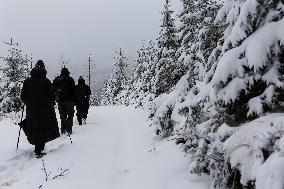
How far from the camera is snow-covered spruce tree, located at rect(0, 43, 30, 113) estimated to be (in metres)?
33.2

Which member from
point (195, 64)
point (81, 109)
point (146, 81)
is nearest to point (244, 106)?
point (195, 64)

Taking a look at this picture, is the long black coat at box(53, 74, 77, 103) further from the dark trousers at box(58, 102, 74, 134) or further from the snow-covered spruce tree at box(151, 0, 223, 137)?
the snow-covered spruce tree at box(151, 0, 223, 137)

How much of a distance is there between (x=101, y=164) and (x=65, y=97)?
16.3ft

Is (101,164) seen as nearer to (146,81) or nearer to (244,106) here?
(244,106)

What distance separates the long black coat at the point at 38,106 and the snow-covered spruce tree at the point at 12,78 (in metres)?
22.8

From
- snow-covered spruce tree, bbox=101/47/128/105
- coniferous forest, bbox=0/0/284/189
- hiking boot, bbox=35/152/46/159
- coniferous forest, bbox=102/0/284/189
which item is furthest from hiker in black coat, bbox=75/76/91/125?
snow-covered spruce tree, bbox=101/47/128/105

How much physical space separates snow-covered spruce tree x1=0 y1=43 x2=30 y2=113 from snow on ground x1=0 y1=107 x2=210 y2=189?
19597mm

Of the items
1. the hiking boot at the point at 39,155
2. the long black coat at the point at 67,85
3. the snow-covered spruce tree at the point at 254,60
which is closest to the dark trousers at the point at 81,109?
the long black coat at the point at 67,85

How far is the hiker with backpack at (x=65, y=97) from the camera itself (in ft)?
47.4

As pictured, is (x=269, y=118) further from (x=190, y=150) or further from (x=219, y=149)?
(x=190, y=150)

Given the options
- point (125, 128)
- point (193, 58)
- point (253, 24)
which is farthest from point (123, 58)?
point (253, 24)

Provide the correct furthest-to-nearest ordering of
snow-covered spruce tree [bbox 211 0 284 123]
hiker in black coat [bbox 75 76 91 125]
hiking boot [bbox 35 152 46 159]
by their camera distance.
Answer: hiker in black coat [bbox 75 76 91 125] → hiking boot [bbox 35 152 46 159] → snow-covered spruce tree [bbox 211 0 284 123]

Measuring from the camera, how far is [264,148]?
548cm

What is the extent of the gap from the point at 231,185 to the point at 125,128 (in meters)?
10.4
